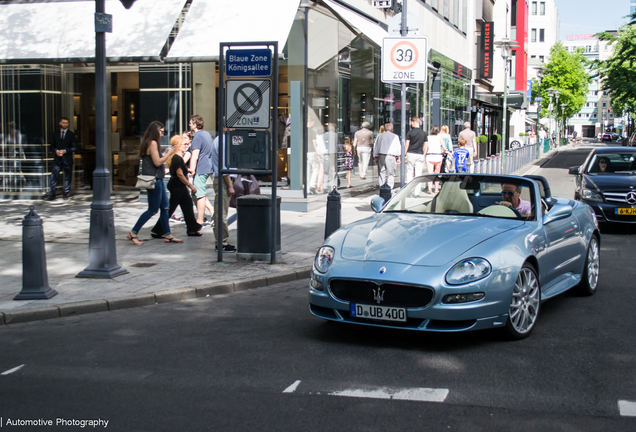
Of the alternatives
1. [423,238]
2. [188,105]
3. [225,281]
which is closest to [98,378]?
[423,238]

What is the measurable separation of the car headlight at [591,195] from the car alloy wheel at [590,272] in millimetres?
5217

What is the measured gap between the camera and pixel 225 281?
25.8 feet

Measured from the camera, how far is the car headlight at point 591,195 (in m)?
12.4

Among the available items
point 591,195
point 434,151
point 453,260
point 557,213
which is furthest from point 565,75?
point 453,260

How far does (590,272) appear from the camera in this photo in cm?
731

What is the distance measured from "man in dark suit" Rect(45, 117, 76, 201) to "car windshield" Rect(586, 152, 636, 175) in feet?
37.9

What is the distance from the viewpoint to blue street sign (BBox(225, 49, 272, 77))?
8750mm

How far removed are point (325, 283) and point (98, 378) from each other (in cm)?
182

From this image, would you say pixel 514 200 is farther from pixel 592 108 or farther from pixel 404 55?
pixel 592 108

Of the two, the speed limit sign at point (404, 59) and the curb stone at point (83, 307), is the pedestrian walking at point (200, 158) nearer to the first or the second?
the speed limit sign at point (404, 59)

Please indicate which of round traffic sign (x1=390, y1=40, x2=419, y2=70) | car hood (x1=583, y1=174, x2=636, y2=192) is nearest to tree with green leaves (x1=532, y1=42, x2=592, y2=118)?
car hood (x1=583, y1=174, x2=636, y2=192)

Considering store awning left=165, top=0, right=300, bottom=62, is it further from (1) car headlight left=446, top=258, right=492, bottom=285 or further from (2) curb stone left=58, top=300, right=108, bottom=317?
(1) car headlight left=446, top=258, right=492, bottom=285

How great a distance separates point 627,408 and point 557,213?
9.01ft

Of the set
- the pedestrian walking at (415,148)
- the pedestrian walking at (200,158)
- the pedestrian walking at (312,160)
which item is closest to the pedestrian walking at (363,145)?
the pedestrian walking at (415,148)
